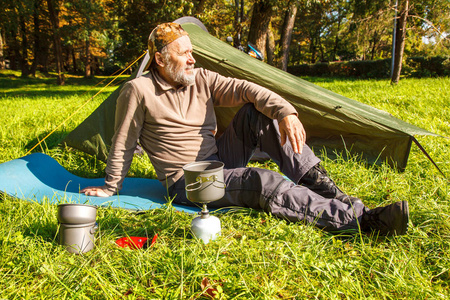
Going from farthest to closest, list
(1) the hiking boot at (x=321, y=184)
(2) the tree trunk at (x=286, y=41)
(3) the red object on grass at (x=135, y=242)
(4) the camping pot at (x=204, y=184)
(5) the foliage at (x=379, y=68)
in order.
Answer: (5) the foliage at (x=379, y=68)
(2) the tree trunk at (x=286, y=41)
(1) the hiking boot at (x=321, y=184)
(3) the red object on grass at (x=135, y=242)
(4) the camping pot at (x=204, y=184)

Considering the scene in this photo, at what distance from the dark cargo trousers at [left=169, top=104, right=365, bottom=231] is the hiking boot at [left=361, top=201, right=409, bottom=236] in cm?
6

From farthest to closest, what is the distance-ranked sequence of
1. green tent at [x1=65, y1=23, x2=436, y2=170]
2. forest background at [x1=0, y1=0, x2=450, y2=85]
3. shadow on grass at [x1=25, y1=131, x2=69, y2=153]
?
forest background at [x1=0, y1=0, x2=450, y2=85] → shadow on grass at [x1=25, y1=131, x2=69, y2=153] → green tent at [x1=65, y1=23, x2=436, y2=170]

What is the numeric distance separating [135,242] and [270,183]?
2.51ft

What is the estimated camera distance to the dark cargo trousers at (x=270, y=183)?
178cm

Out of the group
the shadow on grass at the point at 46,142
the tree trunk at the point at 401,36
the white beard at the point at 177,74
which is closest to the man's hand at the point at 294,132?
the white beard at the point at 177,74

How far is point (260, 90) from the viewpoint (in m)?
2.08

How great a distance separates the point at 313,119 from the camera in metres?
3.05

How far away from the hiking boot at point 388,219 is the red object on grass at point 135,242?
3.54 ft

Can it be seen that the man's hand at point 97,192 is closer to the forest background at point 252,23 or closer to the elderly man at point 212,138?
the elderly man at point 212,138

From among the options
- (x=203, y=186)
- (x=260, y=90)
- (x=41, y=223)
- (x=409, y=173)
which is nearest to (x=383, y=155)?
(x=409, y=173)

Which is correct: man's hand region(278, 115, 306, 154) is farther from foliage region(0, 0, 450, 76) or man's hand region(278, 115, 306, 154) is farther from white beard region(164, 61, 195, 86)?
foliage region(0, 0, 450, 76)

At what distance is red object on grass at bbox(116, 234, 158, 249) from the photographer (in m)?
1.71

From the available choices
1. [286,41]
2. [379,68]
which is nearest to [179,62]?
[286,41]

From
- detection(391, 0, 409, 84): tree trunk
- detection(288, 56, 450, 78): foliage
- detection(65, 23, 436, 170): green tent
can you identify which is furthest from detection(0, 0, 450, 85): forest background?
detection(65, 23, 436, 170): green tent
